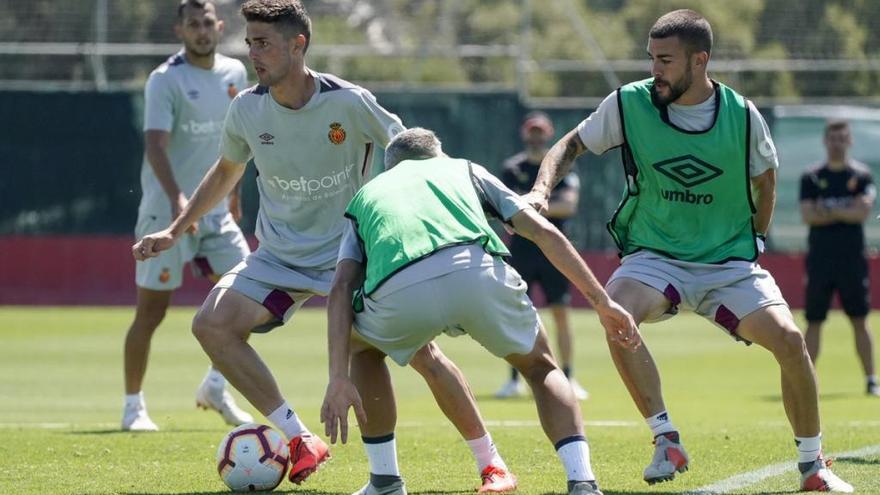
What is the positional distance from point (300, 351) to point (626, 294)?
11.4 metres

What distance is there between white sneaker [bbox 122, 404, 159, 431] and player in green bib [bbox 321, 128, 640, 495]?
12.7 feet

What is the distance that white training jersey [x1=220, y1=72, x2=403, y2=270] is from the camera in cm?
789

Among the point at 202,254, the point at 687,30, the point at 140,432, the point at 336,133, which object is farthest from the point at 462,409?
the point at 202,254

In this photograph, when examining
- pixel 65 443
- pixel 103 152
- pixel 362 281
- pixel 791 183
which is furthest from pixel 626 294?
pixel 103 152

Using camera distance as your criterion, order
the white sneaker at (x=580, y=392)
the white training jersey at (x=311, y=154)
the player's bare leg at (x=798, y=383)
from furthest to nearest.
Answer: the white sneaker at (x=580, y=392)
the white training jersey at (x=311, y=154)
the player's bare leg at (x=798, y=383)

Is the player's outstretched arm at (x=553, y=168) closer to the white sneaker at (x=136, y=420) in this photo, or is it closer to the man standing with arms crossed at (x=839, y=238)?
the white sneaker at (x=136, y=420)

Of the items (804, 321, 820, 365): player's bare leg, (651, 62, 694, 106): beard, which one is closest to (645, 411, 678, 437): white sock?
(651, 62, 694, 106): beard

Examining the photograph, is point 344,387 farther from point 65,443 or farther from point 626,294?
point 65,443

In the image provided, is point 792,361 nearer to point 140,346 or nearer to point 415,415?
point 140,346

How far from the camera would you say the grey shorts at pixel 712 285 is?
740 cm

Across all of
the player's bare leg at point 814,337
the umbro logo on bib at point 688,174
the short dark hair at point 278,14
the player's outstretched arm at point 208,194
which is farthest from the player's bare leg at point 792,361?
the player's bare leg at point 814,337

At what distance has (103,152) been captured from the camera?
25.5m

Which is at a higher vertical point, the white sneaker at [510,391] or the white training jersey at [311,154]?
the white training jersey at [311,154]

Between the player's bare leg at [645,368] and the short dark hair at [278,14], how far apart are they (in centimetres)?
211
